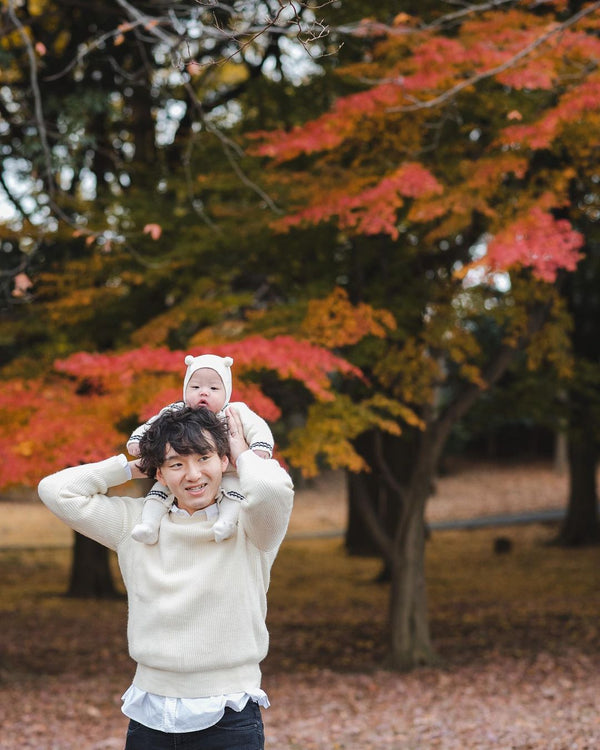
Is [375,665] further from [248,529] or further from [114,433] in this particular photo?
[248,529]

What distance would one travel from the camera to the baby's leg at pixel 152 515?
93.5 inches

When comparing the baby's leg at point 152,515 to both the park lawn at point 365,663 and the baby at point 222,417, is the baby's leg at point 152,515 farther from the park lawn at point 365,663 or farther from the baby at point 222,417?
the park lawn at point 365,663

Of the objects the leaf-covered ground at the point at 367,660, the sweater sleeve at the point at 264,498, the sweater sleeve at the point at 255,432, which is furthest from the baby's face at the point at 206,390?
the leaf-covered ground at the point at 367,660

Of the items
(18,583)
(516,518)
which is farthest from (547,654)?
(516,518)

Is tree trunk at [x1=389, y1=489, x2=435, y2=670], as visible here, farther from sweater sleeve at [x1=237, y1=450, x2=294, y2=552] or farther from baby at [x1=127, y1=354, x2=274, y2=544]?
sweater sleeve at [x1=237, y1=450, x2=294, y2=552]

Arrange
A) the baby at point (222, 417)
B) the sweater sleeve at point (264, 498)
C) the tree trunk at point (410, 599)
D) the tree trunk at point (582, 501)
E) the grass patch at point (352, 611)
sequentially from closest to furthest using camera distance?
the sweater sleeve at point (264, 498) < the baby at point (222, 417) < the tree trunk at point (410, 599) < the grass patch at point (352, 611) < the tree trunk at point (582, 501)

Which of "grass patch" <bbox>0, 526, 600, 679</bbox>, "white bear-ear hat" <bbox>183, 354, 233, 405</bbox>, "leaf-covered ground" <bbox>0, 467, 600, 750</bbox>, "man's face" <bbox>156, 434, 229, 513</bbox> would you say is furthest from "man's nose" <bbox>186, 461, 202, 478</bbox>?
"grass patch" <bbox>0, 526, 600, 679</bbox>

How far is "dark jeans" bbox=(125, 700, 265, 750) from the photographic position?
7.61 feet

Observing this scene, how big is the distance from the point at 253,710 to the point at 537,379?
30.9 feet

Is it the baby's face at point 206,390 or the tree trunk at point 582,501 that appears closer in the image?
the baby's face at point 206,390

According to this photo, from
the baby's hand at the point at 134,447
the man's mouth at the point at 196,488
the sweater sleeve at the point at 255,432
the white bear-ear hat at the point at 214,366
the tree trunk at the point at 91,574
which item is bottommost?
the tree trunk at the point at 91,574

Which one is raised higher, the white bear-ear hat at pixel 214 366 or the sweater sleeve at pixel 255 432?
the white bear-ear hat at pixel 214 366

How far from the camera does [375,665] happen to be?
8.11 metres

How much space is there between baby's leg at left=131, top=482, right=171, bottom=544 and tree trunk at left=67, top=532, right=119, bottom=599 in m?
10.0
